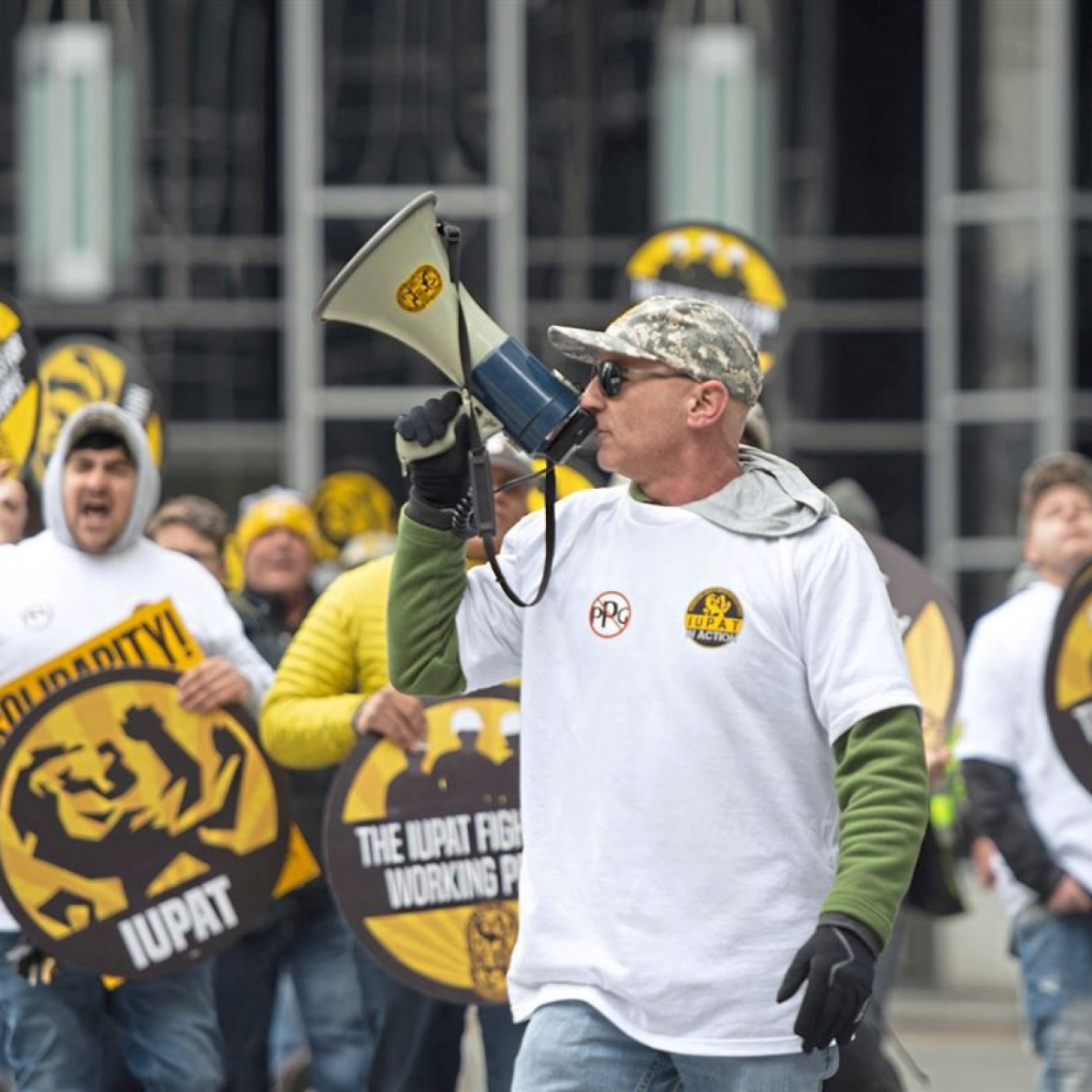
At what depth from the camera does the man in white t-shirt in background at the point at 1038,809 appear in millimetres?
7469

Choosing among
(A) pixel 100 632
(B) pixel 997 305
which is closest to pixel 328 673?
(A) pixel 100 632

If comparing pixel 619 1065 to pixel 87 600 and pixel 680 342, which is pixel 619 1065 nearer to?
pixel 680 342

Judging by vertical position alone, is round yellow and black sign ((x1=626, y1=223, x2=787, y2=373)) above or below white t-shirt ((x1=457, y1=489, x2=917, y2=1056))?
above

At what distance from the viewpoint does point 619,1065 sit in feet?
15.4

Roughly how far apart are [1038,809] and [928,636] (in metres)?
0.51

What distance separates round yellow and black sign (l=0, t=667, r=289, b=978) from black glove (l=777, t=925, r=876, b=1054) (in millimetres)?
2850

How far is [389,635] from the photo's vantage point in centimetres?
498

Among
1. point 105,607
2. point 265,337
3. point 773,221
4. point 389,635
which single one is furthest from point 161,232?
point 389,635

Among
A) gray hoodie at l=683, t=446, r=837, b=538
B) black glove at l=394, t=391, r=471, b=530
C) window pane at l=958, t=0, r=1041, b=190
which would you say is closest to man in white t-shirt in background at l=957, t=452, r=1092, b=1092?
gray hoodie at l=683, t=446, r=837, b=538

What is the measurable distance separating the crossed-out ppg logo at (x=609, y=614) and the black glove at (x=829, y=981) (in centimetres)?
57

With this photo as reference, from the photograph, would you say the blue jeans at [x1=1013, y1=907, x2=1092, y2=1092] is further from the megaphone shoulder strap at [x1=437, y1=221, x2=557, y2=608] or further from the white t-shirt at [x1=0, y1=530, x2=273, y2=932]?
the megaphone shoulder strap at [x1=437, y1=221, x2=557, y2=608]

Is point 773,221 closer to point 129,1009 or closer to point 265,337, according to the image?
point 265,337

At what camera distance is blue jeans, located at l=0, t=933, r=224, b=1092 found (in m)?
6.87

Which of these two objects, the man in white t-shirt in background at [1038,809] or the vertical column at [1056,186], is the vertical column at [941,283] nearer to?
the vertical column at [1056,186]
